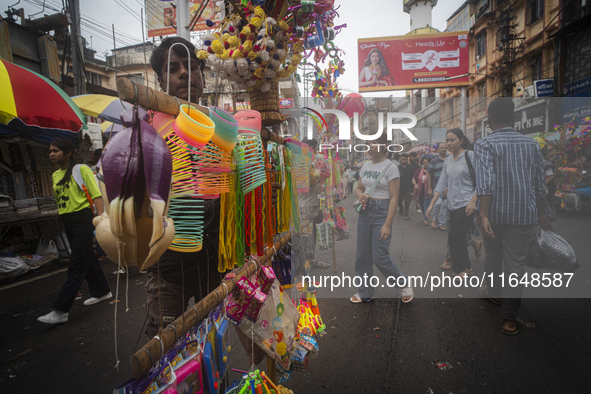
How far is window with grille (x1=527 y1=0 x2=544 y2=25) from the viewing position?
9852mm

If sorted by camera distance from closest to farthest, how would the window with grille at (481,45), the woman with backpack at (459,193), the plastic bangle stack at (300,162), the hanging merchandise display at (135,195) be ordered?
the hanging merchandise display at (135,195) < the plastic bangle stack at (300,162) < the woman with backpack at (459,193) < the window with grille at (481,45)

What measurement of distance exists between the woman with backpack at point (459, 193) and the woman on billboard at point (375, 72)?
1.79m

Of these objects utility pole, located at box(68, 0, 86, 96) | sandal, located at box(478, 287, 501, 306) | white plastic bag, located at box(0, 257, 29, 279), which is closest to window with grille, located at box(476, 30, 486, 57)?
sandal, located at box(478, 287, 501, 306)

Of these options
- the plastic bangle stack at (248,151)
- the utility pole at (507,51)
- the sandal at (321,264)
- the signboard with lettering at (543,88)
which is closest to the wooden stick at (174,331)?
the plastic bangle stack at (248,151)

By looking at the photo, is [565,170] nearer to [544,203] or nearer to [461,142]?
[544,203]

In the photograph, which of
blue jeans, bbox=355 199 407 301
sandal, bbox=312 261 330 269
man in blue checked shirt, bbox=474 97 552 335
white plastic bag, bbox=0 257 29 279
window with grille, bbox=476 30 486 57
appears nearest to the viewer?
man in blue checked shirt, bbox=474 97 552 335

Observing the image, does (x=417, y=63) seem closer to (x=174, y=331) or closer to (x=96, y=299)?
(x=174, y=331)

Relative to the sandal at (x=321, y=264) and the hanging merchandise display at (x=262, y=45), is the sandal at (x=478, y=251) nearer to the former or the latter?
the sandal at (x=321, y=264)

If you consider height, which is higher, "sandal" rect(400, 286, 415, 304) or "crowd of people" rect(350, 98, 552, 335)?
"crowd of people" rect(350, 98, 552, 335)

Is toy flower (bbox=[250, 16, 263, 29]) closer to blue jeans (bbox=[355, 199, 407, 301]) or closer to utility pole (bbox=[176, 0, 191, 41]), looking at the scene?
blue jeans (bbox=[355, 199, 407, 301])

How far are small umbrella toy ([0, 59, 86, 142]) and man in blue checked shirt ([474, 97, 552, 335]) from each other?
451cm

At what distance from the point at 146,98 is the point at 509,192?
2.90 m

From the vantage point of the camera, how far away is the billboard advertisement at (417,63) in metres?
3.83

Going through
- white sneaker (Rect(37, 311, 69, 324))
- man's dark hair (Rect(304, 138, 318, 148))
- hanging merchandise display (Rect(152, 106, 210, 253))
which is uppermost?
man's dark hair (Rect(304, 138, 318, 148))
